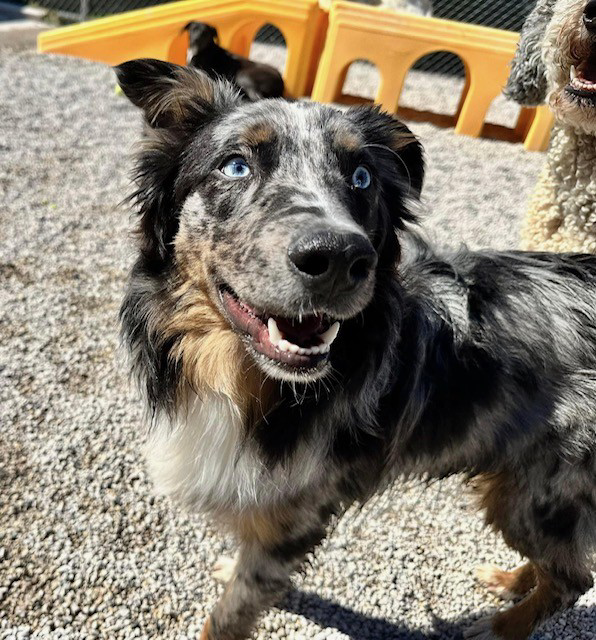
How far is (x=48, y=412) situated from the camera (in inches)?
132

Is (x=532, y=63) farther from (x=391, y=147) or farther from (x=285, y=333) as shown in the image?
(x=285, y=333)

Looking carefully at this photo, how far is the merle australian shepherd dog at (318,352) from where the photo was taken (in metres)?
2.05

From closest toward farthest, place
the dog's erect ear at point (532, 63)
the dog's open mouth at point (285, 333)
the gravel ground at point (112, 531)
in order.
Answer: the dog's open mouth at point (285, 333)
the gravel ground at point (112, 531)
the dog's erect ear at point (532, 63)

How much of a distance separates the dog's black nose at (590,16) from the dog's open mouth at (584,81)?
0.17 metres

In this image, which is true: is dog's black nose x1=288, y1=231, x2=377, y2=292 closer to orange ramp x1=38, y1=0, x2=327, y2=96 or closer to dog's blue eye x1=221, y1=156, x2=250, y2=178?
dog's blue eye x1=221, y1=156, x2=250, y2=178

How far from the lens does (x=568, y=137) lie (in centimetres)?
346

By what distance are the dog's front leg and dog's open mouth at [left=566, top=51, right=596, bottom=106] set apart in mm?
2522

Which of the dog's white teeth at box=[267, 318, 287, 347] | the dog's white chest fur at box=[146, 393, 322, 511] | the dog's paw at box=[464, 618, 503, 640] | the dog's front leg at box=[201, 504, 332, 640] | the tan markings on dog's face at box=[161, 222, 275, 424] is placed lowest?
the dog's paw at box=[464, 618, 503, 640]

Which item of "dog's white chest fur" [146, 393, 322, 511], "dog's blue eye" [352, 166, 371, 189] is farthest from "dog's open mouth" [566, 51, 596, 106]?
"dog's white chest fur" [146, 393, 322, 511]

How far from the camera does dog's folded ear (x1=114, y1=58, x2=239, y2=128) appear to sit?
7.18 ft

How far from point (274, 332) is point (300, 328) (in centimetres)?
10

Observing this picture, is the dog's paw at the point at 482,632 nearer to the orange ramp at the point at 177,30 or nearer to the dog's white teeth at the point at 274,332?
the dog's white teeth at the point at 274,332

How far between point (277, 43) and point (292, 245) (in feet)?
38.3

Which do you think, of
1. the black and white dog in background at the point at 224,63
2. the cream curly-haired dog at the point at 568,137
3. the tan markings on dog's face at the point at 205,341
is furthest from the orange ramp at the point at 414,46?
the tan markings on dog's face at the point at 205,341
